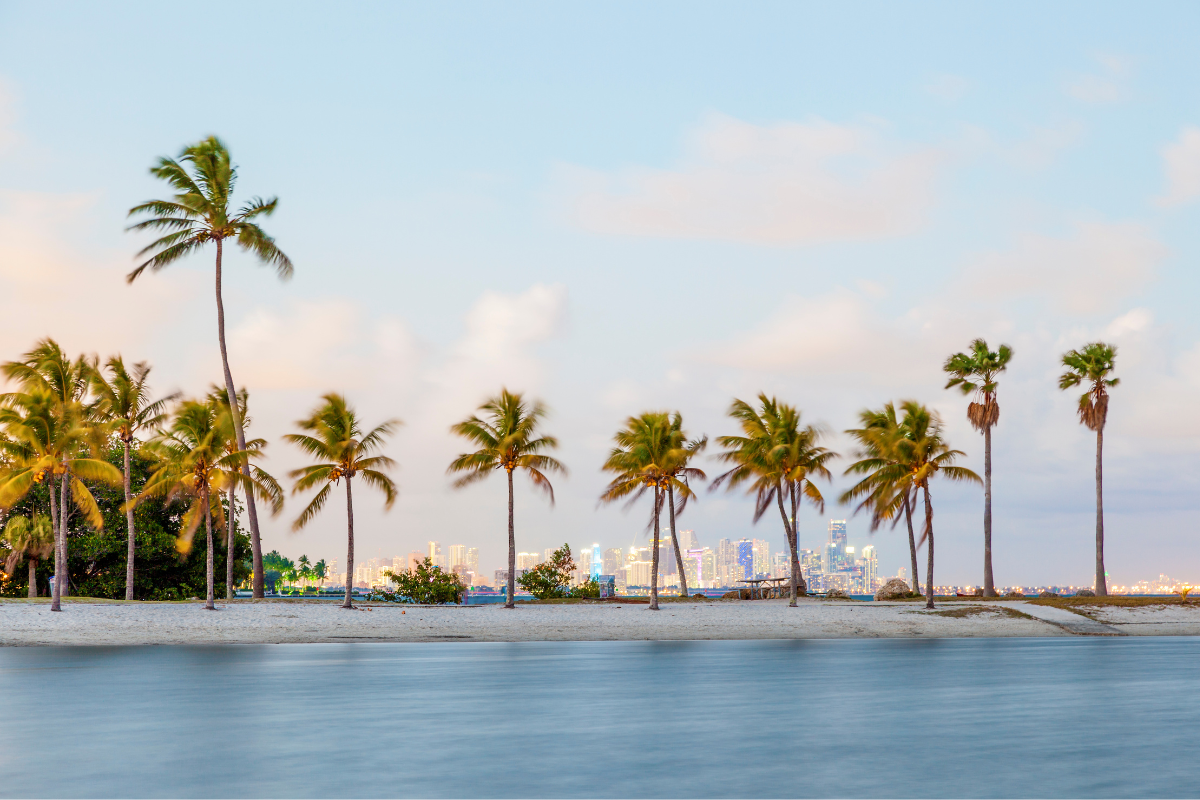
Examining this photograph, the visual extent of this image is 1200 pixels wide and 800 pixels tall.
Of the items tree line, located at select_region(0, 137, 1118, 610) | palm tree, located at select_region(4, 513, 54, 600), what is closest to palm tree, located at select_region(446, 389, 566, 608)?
tree line, located at select_region(0, 137, 1118, 610)

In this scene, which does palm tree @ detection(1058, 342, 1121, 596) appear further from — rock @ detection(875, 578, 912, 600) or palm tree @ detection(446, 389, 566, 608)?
palm tree @ detection(446, 389, 566, 608)

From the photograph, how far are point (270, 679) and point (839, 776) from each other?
18.0 metres

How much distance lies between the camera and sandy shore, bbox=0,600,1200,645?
139 feet

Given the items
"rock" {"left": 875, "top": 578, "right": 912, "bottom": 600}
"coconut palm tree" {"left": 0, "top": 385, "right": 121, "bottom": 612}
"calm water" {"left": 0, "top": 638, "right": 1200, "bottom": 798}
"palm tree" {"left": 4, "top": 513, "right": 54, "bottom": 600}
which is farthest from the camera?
"rock" {"left": 875, "top": 578, "right": 912, "bottom": 600}

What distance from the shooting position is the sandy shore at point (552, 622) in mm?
42281

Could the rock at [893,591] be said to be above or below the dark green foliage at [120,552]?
below

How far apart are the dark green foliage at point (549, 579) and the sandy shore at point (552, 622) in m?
5.14

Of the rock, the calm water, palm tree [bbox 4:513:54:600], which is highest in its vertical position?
palm tree [bbox 4:513:54:600]

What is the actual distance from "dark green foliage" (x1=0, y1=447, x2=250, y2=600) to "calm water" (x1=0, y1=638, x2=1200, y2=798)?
2066 cm

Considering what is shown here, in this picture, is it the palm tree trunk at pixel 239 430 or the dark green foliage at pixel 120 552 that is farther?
the dark green foliage at pixel 120 552

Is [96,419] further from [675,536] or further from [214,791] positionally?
[214,791]

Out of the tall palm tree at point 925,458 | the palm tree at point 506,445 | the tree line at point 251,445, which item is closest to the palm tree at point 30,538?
the tree line at point 251,445

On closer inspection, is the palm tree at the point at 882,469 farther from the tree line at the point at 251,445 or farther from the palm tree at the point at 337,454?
the palm tree at the point at 337,454

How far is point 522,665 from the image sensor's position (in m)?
34.0
